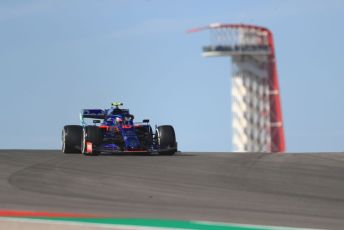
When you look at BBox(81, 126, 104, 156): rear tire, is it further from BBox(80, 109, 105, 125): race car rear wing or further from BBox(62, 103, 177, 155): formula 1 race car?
BBox(80, 109, 105, 125): race car rear wing

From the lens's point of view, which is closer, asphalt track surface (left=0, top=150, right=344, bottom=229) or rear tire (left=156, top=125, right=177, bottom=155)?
asphalt track surface (left=0, top=150, right=344, bottom=229)

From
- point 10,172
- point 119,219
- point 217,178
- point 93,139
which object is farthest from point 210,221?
point 93,139

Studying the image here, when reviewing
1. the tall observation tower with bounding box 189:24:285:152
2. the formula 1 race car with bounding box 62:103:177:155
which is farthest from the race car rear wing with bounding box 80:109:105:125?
the tall observation tower with bounding box 189:24:285:152

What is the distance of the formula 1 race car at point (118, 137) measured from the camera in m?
22.8

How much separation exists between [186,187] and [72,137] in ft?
31.4

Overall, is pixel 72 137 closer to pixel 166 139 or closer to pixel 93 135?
pixel 93 135

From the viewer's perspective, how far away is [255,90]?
9406 centimetres

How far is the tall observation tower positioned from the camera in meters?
92.4

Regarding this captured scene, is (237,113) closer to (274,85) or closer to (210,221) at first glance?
(274,85)

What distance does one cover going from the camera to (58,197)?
13.3 metres

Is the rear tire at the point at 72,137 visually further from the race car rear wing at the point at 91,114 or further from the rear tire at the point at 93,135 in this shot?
the rear tire at the point at 93,135

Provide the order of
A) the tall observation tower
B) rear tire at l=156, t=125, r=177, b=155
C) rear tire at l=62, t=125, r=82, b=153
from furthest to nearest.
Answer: the tall observation tower → rear tire at l=62, t=125, r=82, b=153 → rear tire at l=156, t=125, r=177, b=155

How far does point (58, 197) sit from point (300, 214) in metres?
3.91

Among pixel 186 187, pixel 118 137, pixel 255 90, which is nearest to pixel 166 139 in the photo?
pixel 118 137
